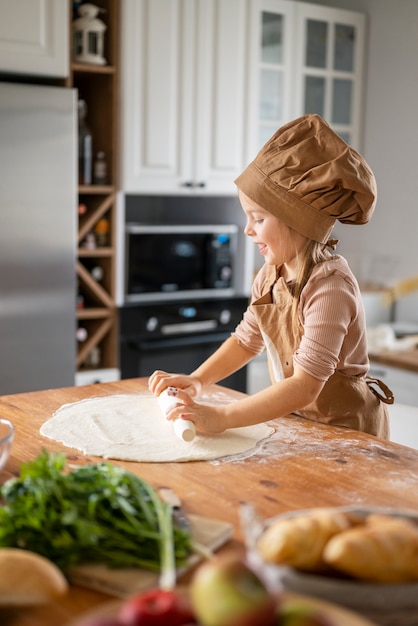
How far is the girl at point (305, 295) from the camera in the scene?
1537 mm

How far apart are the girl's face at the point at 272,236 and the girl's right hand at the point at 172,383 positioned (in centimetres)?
32

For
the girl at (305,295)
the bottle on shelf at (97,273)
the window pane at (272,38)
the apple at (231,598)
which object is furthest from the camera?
the window pane at (272,38)

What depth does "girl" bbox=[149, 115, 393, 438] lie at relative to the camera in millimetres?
1537

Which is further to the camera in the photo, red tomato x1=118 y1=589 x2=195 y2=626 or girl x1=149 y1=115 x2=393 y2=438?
girl x1=149 y1=115 x2=393 y2=438

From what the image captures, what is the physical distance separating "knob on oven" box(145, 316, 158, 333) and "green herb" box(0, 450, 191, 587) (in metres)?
2.36

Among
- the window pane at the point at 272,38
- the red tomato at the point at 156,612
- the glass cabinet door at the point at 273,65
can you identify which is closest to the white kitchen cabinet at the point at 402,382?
the glass cabinet door at the point at 273,65

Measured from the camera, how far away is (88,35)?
121 inches

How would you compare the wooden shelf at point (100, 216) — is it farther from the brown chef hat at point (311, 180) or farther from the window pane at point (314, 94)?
the brown chef hat at point (311, 180)

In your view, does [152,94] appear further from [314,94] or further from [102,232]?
[314,94]

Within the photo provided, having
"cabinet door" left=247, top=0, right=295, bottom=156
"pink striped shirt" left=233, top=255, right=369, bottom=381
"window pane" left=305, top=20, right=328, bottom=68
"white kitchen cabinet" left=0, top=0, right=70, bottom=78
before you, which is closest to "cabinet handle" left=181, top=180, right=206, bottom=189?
"cabinet door" left=247, top=0, right=295, bottom=156

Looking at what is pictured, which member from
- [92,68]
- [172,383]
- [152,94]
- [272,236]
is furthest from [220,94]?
[172,383]

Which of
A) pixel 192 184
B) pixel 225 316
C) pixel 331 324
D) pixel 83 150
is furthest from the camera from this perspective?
pixel 225 316

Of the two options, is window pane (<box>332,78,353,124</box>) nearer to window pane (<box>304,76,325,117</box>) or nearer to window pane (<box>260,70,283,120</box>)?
window pane (<box>304,76,325,117</box>)

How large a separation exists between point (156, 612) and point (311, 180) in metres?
1.09
